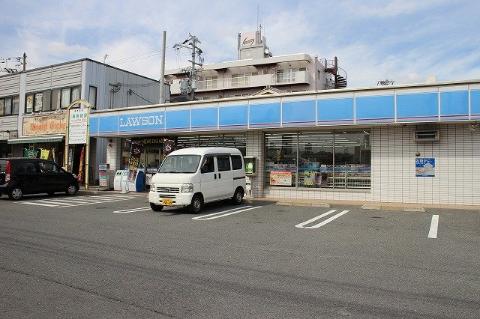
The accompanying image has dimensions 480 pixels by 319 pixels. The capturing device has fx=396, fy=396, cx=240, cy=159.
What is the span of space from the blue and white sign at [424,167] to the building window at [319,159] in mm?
1793

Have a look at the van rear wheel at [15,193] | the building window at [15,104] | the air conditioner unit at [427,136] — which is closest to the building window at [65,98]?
the building window at [15,104]

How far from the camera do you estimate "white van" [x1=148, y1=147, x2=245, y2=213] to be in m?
12.3

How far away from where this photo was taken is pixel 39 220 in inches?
425

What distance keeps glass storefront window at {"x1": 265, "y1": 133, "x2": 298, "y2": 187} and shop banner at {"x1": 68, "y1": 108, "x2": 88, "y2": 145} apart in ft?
34.1

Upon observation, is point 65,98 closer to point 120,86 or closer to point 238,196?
point 120,86

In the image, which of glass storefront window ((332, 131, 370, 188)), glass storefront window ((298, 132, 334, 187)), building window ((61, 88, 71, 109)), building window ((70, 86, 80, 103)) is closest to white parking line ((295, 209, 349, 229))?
glass storefront window ((332, 131, 370, 188))

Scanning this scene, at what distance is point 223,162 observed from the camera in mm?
14141

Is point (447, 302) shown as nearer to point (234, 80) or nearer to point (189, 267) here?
point (189, 267)

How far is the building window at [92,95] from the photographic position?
24544mm

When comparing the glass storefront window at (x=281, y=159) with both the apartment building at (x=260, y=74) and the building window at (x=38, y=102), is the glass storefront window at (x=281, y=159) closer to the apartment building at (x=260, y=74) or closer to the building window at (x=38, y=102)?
the building window at (x=38, y=102)

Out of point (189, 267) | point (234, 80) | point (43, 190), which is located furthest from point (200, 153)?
point (234, 80)

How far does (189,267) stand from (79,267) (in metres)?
1.66

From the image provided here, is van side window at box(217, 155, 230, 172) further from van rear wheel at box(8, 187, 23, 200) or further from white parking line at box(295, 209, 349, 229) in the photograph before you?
van rear wheel at box(8, 187, 23, 200)

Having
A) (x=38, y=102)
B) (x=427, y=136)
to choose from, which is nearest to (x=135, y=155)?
(x=38, y=102)
